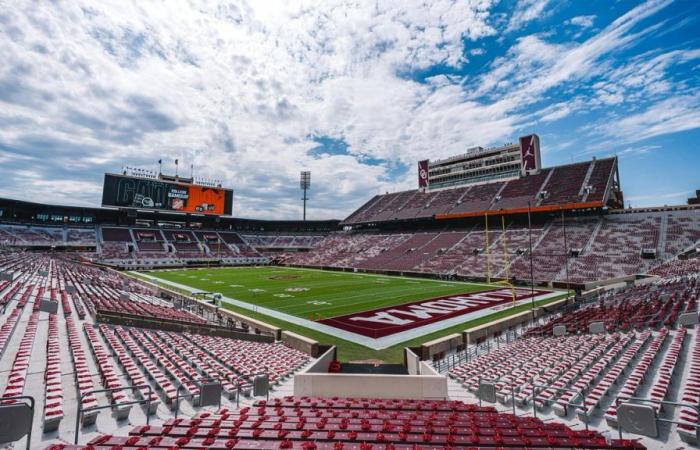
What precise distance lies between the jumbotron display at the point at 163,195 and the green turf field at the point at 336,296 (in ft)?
86.5

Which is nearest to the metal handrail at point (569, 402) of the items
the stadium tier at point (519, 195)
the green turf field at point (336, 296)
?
the green turf field at point (336, 296)

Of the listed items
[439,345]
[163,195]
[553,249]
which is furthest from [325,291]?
[163,195]

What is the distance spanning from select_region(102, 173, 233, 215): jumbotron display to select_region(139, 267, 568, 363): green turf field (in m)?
26.4

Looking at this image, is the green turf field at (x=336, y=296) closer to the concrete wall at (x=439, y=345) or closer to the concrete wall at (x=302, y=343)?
the concrete wall at (x=439, y=345)

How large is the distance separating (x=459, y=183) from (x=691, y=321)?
54.9m

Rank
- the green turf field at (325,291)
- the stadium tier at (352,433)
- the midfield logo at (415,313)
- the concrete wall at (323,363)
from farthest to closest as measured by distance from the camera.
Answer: the green turf field at (325,291), the midfield logo at (415,313), the concrete wall at (323,363), the stadium tier at (352,433)

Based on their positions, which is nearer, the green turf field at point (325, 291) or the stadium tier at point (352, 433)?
the stadium tier at point (352, 433)

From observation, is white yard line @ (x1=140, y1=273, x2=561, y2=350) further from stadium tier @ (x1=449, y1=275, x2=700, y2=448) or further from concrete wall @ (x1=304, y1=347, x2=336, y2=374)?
stadium tier @ (x1=449, y1=275, x2=700, y2=448)

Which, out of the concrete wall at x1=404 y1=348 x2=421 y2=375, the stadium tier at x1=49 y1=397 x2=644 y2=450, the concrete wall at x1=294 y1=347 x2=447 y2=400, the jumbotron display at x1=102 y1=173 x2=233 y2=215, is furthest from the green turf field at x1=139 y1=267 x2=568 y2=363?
the jumbotron display at x1=102 y1=173 x2=233 y2=215

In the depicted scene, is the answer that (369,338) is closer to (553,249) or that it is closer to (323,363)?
(323,363)

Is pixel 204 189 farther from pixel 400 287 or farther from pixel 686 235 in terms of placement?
pixel 686 235

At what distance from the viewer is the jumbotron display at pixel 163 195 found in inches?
2424

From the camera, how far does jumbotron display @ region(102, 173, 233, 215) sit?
61562mm

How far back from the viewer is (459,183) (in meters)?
66.0
